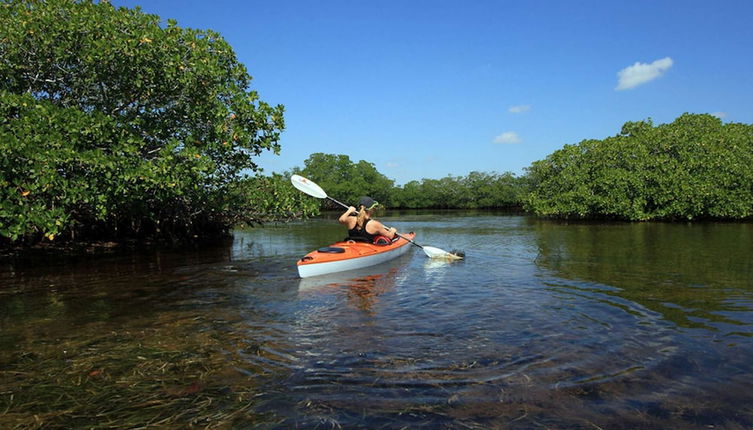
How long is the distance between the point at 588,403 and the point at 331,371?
91.8 inches

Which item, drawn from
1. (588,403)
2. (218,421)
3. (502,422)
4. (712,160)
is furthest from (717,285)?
(712,160)

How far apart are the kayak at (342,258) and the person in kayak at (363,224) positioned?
0.92ft

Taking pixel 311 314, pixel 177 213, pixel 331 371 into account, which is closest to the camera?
pixel 331 371

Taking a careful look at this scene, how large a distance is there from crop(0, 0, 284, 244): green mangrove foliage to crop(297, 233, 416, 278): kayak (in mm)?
4288

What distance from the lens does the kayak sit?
984 cm

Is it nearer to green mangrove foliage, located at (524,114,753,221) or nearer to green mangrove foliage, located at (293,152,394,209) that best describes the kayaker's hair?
green mangrove foliage, located at (524,114,753,221)

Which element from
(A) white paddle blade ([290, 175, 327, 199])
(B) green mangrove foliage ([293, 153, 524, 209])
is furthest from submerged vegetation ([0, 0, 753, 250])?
(B) green mangrove foliage ([293, 153, 524, 209])

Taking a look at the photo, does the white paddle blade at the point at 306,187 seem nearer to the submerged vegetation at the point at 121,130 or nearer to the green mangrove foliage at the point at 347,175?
the submerged vegetation at the point at 121,130

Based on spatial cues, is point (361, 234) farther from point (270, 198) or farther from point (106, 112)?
point (106, 112)

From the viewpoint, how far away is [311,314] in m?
6.88

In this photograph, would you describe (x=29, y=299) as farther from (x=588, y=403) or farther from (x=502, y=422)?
(x=588, y=403)

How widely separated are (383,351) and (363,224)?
6.80m

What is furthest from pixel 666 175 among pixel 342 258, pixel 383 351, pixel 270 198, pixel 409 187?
pixel 409 187

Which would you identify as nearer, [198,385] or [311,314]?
[198,385]
